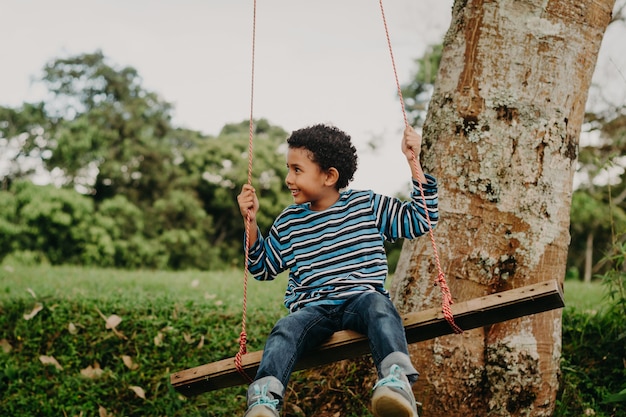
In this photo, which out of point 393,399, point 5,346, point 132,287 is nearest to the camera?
point 393,399

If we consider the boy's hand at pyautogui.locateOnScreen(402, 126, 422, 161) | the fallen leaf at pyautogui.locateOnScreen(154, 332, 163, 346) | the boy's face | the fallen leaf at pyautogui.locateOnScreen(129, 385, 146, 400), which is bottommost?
the fallen leaf at pyautogui.locateOnScreen(129, 385, 146, 400)

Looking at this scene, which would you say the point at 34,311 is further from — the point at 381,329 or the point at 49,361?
the point at 381,329

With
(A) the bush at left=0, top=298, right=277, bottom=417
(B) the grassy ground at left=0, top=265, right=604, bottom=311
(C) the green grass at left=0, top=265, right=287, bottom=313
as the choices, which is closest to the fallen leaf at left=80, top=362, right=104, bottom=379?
(A) the bush at left=0, top=298, right=277, bottom=417

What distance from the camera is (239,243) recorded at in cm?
2389

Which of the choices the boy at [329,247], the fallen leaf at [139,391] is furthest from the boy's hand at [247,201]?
the fallen leaf at [139,391]

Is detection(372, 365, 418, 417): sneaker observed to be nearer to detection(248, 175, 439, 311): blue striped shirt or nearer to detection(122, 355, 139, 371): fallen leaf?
detection(248, 175, 439, 311): blue striped shirt

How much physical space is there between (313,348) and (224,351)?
207 centimetres

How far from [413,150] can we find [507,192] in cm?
80

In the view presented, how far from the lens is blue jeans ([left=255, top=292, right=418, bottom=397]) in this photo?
242 centimetres

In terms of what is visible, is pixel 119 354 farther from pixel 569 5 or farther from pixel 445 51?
pixel 569 5

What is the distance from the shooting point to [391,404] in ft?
7.16

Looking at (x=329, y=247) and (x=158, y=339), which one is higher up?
(x=329, y=247)

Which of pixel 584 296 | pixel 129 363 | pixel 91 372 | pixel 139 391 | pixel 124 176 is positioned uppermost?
pixel 124 176

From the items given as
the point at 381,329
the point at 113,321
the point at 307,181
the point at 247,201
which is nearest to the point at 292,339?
the point at 381,329
